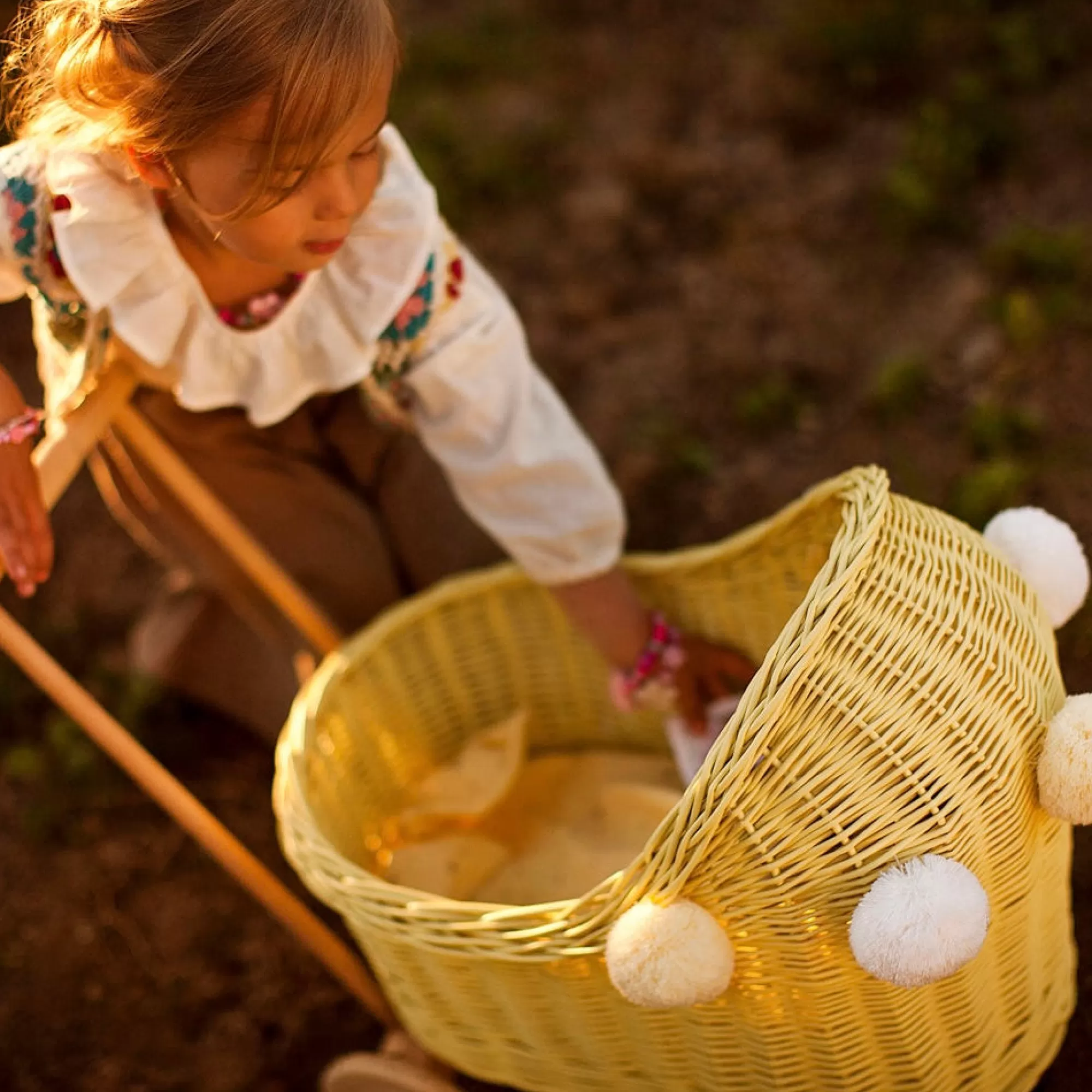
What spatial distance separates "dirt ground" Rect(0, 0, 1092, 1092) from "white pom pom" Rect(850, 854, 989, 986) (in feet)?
1.53

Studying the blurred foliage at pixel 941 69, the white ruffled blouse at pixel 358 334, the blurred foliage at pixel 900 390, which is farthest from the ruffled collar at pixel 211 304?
the blurred foliage at pixel 941 69

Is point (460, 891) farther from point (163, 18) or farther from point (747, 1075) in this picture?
point (163, 18)

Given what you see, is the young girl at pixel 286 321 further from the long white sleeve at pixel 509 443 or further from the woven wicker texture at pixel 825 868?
the woven wicker texture at pixel 825 868

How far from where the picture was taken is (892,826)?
0.89m

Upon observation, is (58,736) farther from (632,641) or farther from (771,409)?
(771,409)

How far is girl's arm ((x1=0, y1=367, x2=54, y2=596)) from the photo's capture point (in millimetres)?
1060

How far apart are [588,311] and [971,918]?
1.43 metres

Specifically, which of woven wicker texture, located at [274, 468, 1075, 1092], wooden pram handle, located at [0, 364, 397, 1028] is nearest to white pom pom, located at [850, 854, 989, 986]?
woven wicker texture, located at [274, 468, 1075, 1092]

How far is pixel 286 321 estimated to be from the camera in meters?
1.21

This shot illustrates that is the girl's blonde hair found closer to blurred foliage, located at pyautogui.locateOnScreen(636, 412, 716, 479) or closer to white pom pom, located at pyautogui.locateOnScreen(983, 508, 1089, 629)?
white pom pom, located at pyautogui.locateOnScreen(983, 508, 1089, 629)

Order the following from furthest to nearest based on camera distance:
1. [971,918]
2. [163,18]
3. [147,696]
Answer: [147,696]
[163,18]
[971,918]

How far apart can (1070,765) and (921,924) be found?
0.58 ft

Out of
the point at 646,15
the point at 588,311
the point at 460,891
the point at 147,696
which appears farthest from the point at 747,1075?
the point at 646,15

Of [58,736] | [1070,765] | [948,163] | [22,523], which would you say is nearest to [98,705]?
[22,523]
